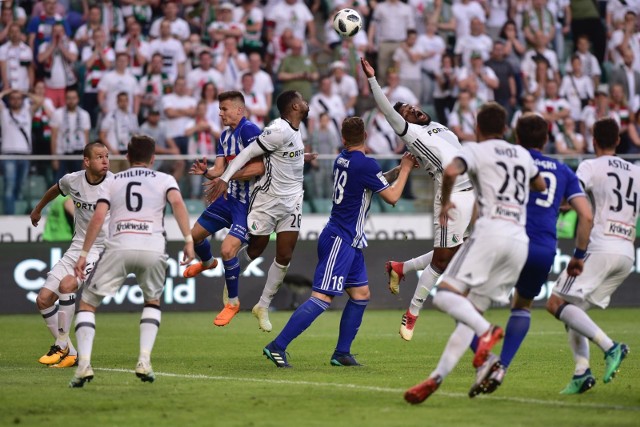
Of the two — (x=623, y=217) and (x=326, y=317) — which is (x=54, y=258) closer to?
(x=326, y=317)

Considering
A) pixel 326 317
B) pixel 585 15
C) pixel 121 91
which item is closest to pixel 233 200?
pixel 326 317

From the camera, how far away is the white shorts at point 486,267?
30.5ft

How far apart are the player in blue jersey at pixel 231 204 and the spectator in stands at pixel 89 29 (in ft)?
31.9

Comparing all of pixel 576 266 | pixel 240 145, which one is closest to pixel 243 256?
pixel 240 145

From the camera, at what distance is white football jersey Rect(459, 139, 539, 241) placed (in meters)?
9.35

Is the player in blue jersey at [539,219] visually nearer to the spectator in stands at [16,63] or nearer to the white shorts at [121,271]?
the white shorts at [121,271]

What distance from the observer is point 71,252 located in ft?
42.7

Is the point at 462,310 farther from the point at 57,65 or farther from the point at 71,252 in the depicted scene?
the point at 57,65

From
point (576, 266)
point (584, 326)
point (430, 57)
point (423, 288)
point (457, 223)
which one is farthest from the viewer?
point (430, 57)

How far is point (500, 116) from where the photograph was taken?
9.59 m

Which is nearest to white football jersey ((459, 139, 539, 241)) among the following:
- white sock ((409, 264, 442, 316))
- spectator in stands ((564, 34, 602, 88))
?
white sock ((409, 264, 442, 316))

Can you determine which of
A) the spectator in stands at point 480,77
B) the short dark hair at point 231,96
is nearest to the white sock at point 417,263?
the short dark hair at point 231,96

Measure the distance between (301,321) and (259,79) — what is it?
39.5 ft

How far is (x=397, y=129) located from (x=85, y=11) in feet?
42.9
